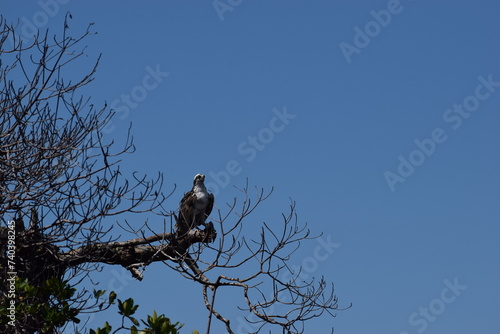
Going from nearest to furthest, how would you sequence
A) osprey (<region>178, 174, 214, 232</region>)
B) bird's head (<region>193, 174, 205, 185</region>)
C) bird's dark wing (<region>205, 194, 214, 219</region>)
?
osprey (<region>178, 174, 214, 232</region>)
bird's dark wing (<region>205, 194, 214, 219</region>)
bird's head (<region>193, 174, 205, 185</region>)

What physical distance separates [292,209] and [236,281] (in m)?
1.10

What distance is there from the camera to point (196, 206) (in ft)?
37.2

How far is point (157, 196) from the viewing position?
8750 millimetres

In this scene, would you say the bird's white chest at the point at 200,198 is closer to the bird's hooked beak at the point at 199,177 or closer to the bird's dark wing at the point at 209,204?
the bird's dark wing at the point at 209,204

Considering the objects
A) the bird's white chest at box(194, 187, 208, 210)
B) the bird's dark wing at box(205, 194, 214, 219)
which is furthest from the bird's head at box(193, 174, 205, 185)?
the bird's dark wing at box(205, 194, 214, 219)

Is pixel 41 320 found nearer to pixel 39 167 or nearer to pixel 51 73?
pixel 39 167

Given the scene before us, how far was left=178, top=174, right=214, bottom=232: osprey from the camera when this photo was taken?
1131 cm

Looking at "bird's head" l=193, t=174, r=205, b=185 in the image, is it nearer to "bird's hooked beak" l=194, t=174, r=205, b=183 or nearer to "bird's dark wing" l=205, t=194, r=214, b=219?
"bird's hooked beak" l=194, t=174, r=205, b=183

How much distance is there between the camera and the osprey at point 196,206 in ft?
37.1

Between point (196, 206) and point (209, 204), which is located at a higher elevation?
point (209, 204)

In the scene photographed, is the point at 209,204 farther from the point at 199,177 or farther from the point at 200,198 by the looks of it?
the point at 199,177

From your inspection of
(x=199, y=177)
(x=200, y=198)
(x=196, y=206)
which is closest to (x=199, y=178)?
(x=199, y=177)

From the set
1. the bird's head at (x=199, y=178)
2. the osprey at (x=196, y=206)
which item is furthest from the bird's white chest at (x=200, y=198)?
the bird's head at (x=199, y=178)

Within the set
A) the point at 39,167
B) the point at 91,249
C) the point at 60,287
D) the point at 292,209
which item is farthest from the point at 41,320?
the point at 292,209
